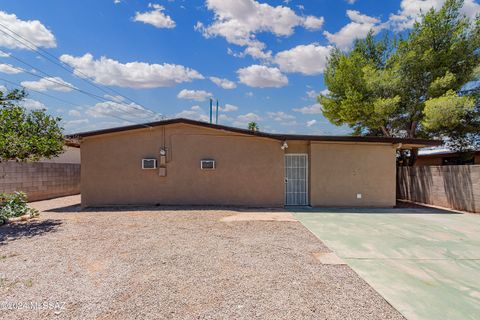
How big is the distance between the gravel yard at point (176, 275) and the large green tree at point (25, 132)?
189cm

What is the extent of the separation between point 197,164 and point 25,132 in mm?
5065

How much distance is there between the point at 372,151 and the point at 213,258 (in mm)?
8281

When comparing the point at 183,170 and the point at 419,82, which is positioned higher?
the point at 419,82

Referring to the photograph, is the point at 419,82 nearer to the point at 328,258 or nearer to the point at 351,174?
the point at 351,174

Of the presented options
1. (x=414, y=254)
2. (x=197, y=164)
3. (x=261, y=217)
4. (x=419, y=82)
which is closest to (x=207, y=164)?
(x=197, y=164)

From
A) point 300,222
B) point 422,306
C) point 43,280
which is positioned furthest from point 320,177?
point 43,280

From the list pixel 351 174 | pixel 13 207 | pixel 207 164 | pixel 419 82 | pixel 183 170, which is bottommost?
pixel 13 207

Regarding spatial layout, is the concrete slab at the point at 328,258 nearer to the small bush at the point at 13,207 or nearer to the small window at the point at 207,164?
the small window at the point at 207,164

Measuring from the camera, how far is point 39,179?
1180 centimetres

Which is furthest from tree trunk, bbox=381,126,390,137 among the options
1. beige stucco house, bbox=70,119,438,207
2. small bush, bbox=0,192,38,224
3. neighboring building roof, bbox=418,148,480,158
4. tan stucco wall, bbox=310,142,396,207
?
small bush, bbox=0,192,38,224

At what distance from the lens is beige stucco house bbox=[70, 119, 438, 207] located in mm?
9930

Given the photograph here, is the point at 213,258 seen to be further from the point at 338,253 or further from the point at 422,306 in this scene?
the point at 422,306

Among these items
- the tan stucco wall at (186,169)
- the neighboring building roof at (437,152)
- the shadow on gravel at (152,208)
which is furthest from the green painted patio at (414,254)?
the neighboring building roof at (437,152)

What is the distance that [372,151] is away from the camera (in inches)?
413
